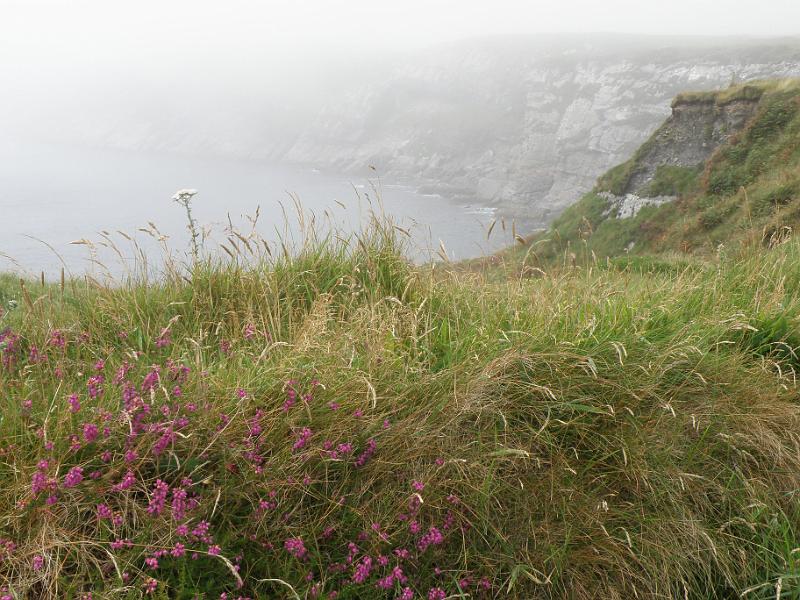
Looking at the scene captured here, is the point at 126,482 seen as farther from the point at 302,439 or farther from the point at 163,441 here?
the point at 302,439

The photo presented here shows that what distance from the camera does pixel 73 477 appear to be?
229 cm

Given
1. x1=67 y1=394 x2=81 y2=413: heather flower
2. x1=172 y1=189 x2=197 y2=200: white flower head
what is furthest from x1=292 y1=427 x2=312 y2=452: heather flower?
x1=172 y1=189 x2=197 y2=200: white flower head

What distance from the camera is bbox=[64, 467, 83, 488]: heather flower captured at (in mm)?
2277

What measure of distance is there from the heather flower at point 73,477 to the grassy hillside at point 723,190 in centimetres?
2010

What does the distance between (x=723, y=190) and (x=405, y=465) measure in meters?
32.7

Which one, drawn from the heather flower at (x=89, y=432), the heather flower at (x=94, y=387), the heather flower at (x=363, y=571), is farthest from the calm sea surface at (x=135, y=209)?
the heather flower at (x=363, y=571)

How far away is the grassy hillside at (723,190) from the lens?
2273 cm

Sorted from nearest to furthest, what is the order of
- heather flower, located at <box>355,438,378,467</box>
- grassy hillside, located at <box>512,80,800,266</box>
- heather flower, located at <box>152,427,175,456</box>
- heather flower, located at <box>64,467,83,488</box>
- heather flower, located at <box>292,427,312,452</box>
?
heather flower, located at <box>64,467,83,488</box> < heather flower, located at <box>152,427,175,456</box> < heather flower, located at <box>292,427,312,452</box> < heather flower, located at <box>355,438,378,467</box> < grassy hillside, located at <box>512,80,800,266</box>

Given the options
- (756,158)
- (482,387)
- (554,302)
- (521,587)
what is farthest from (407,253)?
(756,158)

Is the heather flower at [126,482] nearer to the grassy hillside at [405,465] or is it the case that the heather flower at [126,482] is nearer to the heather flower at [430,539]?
the grassy hillside at [405,465]

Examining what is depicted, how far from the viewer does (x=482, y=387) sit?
326cm

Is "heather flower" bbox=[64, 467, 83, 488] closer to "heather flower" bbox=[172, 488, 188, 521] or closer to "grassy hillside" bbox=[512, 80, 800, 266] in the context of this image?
"heather flower" bbox=[172, 488, 188, 521]

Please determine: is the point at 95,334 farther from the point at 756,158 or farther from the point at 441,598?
the point at 756,158

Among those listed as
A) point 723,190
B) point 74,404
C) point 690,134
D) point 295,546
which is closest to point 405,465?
point 295,546
